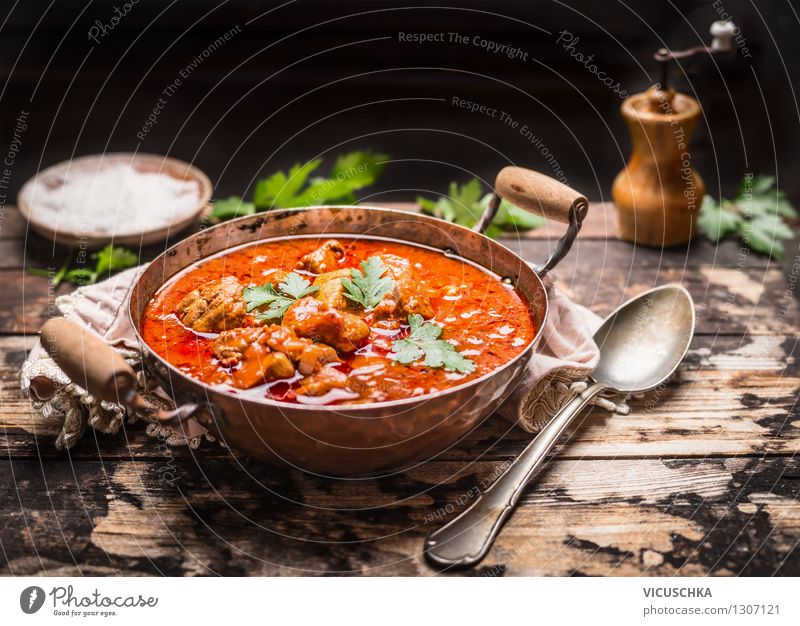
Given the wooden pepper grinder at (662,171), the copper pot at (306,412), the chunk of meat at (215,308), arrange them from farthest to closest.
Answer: the wooden pepper grinder at (662,171) < the chunk of meat at (215,308) < the copper pot at (306,412)

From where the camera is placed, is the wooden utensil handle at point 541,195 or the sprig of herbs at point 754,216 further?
the sprig of herbs at point 754,216

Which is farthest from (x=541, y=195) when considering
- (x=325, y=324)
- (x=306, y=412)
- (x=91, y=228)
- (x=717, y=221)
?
(x=91, y=228)

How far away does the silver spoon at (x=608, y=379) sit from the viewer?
164 centimetres

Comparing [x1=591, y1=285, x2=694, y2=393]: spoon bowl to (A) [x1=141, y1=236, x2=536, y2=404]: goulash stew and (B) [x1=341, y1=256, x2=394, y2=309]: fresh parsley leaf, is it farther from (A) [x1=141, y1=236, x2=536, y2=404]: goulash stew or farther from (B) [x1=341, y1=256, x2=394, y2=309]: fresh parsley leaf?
(B) [x1=341, y1=256, x2=394, y2=309]: fresh parsley leaf

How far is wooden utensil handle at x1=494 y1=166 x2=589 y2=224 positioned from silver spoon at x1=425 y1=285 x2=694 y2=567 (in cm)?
35

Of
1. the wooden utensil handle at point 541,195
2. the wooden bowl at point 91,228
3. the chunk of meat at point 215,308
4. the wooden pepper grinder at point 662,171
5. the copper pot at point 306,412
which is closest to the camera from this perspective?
the copper pot at point 306,412

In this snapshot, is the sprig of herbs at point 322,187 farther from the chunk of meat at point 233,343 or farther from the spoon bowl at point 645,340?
the chunk of meat at point 233,343

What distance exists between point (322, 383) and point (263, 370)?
12 cm

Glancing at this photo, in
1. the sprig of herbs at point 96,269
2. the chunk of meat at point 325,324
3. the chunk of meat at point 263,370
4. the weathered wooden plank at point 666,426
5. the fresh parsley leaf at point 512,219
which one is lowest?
the weathered wooden plank at point 666,426

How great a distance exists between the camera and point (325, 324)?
67.2 inches

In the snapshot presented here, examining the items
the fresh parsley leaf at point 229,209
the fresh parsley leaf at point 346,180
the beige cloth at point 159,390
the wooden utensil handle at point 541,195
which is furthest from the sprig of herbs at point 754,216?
the fresh parsley leaf at point 229,209

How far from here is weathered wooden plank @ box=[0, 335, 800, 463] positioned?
6.31ft

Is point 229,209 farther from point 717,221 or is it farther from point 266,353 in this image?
point 717,221

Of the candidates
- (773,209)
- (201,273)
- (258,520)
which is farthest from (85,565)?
(773,209)
